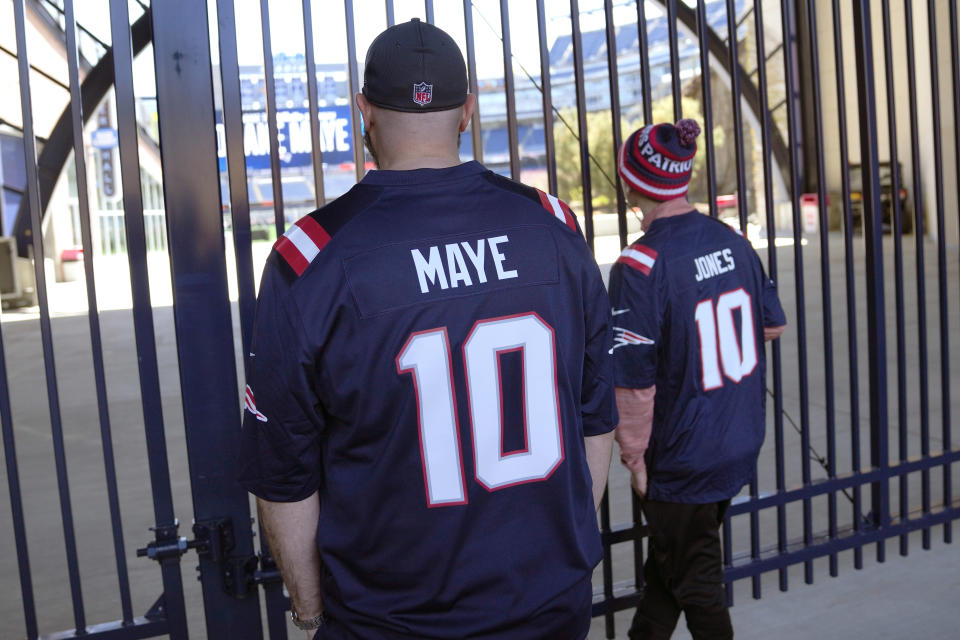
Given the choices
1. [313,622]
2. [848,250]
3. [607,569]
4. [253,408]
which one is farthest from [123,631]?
[848,250]

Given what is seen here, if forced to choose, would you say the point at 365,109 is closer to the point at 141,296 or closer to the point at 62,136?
the point at 141,296

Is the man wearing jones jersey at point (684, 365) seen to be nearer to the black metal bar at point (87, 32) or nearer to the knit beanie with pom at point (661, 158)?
the knit beanie with pom at point (661, 158)

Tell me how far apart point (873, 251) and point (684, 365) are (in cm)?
145

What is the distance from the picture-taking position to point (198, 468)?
2.64 metres

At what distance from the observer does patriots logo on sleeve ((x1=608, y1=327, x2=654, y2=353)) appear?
8.43ft

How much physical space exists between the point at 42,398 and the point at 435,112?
768 cm

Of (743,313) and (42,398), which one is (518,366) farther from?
(42,398)

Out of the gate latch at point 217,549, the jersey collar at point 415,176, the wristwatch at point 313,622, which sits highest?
the jersey collar at point 415,176

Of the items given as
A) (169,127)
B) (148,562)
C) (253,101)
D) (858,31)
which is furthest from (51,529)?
(253,101)

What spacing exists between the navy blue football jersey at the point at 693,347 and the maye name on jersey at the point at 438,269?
957mm

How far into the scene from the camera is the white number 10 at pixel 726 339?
267 centimetres

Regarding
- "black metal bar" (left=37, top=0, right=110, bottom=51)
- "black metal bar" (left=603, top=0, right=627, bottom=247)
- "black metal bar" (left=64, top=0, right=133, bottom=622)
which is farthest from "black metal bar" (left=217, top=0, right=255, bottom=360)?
"black metal bar" (left=37, top=0, right=110, bottom=51)

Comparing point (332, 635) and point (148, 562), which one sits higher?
point (332, 635)

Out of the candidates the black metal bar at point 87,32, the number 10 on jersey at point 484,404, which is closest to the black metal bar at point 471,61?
the number 10 on jersey at point 484,404
